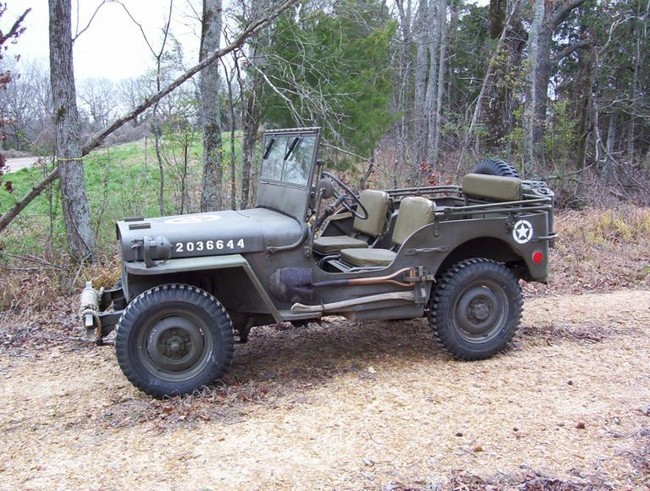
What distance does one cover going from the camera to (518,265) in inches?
217

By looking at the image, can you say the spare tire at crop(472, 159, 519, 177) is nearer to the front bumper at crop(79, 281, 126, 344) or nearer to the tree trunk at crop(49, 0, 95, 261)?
the front bumper at crop(79, 281, 126, 344)

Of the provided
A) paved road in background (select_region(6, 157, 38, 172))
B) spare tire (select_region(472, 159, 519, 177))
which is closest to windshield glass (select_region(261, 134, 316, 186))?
spare tire (select_region(472, 159, 519, 177))

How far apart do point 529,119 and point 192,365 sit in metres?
9.48

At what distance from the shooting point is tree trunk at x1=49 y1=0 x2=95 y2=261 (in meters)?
7.40

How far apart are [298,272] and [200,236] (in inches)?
29.5

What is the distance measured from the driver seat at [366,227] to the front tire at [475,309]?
89 centimetres

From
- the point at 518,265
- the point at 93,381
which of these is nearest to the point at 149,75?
the point at 93,381

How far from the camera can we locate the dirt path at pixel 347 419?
3406 millimetres

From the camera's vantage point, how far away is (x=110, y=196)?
30.8 feet

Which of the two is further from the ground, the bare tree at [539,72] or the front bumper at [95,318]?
the bare tree at [539,72]

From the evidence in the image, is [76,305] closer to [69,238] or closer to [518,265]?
[69,238]

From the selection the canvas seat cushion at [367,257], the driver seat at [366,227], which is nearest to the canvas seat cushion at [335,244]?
the driver seat at [366,227]

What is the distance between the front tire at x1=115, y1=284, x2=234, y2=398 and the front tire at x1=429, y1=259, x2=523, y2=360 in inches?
67.1

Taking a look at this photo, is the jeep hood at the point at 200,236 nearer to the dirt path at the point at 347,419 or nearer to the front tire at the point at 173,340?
the front tire at the point at 173,340
